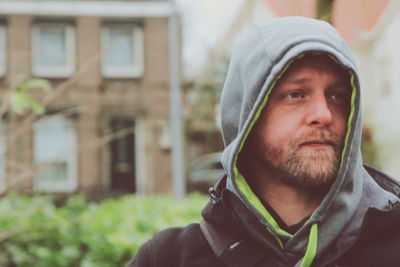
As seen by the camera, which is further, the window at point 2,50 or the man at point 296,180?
the window at point 2,50

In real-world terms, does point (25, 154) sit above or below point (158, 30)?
below

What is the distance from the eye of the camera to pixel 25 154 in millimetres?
19359

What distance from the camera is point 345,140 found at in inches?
79.6

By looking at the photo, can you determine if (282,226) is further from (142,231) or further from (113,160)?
(113,160)

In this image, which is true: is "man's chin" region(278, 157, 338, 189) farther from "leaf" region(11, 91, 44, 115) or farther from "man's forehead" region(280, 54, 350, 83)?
"leaf" region(11, 91, 44, 115)

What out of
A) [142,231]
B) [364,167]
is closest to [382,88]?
[142,231]

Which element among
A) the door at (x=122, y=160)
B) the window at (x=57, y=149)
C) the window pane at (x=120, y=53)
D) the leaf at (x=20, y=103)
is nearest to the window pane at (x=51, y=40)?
the window pane at (x=120, y=53)

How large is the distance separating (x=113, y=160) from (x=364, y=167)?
749 inches

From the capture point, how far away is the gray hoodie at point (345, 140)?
6.44ft

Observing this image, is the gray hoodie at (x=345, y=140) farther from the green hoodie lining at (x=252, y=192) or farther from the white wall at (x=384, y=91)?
the white wall at (x=384, y=91)

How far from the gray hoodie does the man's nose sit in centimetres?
9

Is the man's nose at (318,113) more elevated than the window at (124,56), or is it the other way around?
the man's nose at (318,113)

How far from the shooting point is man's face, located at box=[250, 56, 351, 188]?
1980 mm

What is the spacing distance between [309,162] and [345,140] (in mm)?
130
